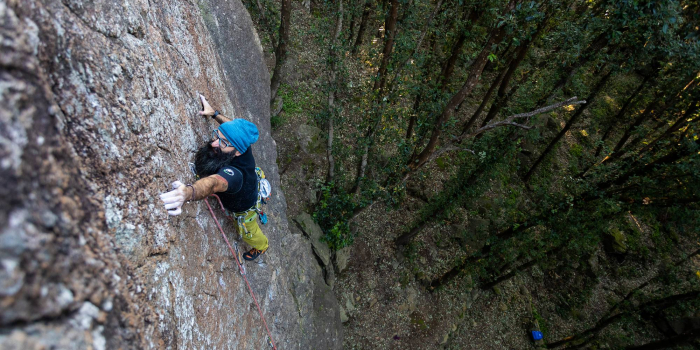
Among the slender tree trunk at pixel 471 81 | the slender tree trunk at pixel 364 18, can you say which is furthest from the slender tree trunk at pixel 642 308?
the slender tree trunk at pixel 364 18

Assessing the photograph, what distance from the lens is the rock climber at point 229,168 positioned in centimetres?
293

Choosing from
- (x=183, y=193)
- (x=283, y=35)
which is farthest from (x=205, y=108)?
(x=283, y=35)

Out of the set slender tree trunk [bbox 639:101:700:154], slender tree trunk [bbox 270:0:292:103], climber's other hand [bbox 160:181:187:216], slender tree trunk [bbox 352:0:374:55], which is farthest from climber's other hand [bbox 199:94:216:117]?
slender tree trunk [bbox 639:101:700:154]

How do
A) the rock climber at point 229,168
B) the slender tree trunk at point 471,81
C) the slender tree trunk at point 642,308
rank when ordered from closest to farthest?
1. the rock climber at point 229,168
2. the slender tree trunk at point 471,81
3. the slender tree trunk at point 642,308

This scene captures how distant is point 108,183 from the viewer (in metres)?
2.07

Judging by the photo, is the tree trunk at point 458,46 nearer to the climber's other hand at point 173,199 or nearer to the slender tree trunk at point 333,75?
the slender tree trunk at point 333,75

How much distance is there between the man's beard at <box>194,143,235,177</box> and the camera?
3.31 m

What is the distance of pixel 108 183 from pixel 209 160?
1.29m

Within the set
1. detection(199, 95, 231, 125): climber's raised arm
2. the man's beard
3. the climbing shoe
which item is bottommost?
the climbing shoe

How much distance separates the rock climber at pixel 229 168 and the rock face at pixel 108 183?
16 centimetres

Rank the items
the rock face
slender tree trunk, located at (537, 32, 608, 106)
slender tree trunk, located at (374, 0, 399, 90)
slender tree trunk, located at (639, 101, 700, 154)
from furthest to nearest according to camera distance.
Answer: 1. slender tree trunk, located at (639, 101, 700, 154)
2. slender tree trunk, located at (374, 0, 399, 90)
3. slender tree trunk, located at (537, 32, 608, 106)
4. the rock face

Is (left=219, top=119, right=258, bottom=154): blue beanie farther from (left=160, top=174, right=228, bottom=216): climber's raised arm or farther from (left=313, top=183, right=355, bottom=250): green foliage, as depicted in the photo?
(left=313, top=183, right=355, bottom=250): green foliage

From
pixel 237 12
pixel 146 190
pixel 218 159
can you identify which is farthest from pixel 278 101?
pixel 146 190

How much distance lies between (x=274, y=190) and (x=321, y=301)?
3.57 metres
